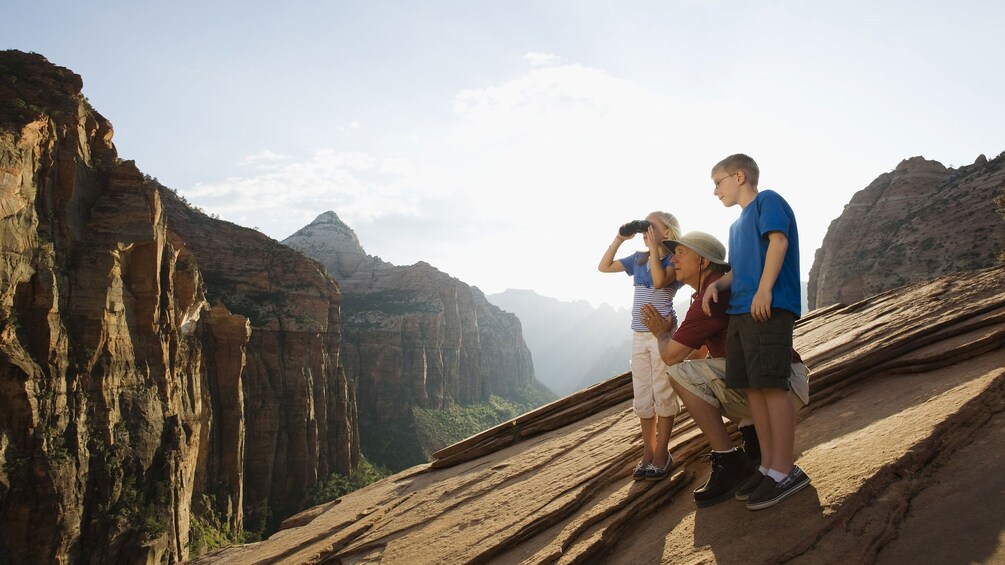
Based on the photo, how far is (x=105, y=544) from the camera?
76.5ft

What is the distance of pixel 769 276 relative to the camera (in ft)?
11.5

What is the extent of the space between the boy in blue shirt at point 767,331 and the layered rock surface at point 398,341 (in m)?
74.4

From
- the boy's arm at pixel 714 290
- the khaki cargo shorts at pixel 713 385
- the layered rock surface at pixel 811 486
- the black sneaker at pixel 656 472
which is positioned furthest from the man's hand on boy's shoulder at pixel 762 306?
the black sneaker at pixel 656 472

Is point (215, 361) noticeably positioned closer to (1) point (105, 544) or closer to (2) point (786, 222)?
(1) point (105, 544)

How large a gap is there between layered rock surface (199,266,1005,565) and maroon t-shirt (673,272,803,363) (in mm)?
1011

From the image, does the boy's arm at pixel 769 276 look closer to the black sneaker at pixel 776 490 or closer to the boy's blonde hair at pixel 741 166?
the boy's blonde hair at pixel 741 166

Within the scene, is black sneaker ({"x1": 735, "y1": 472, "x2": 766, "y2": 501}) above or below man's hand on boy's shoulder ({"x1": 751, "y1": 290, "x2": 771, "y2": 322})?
below

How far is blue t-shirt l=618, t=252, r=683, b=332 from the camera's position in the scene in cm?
481

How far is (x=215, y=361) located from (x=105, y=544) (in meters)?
19.1

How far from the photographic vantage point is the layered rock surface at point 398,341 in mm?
81625

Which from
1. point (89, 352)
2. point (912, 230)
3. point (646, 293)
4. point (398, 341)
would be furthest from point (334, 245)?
point (646, 293)

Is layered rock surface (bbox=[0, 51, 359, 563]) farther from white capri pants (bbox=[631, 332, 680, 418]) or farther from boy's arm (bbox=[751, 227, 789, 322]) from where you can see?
boy's arm (bbox=[751, 227, 789, 322])

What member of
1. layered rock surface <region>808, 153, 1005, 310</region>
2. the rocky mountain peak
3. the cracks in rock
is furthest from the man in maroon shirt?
the rocky mountain peak

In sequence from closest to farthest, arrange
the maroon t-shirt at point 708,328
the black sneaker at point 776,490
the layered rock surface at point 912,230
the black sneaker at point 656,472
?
the black sneaker at point 776,490 → the maroon t-shirt at point 708,328 → the black sneaker at point 656,472 → the layered rock surface at point 912,230
